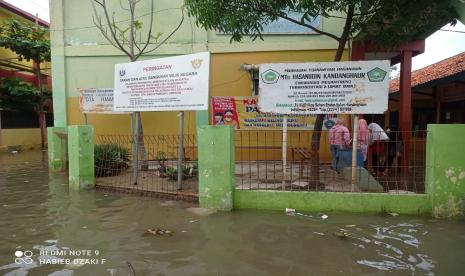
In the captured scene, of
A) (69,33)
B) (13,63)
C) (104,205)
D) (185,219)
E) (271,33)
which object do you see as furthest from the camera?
(13,63)

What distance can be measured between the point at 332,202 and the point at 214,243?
2268 mm

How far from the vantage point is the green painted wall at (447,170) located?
588cm

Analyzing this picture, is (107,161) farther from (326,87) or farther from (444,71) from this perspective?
(444,71)

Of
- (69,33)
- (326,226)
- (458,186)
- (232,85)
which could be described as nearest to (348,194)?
(326,226)

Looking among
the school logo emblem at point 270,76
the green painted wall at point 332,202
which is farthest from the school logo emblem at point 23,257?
the school logo emblem at point 270,76

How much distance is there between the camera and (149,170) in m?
9.91

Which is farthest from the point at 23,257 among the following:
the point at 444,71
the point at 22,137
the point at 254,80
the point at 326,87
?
the point at 22,137

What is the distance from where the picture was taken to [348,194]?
20.7ft

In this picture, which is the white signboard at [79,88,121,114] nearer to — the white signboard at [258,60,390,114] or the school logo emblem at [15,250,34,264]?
the white signboard at [258,60,390,114]

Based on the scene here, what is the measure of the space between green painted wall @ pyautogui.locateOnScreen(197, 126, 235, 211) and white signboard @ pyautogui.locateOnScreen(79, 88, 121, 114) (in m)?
6.24

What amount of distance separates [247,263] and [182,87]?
3.79 meters

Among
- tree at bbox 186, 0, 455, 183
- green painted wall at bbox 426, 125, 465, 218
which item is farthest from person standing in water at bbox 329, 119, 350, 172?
green painted wall at bbox 426, 125, 465, 218

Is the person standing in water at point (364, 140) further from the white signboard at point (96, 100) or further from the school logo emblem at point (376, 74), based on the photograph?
the white signboard at point (96, 100)

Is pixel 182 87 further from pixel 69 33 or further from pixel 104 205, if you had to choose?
pixel 69 33
